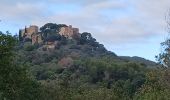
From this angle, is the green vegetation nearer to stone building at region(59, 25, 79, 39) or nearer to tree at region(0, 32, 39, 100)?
tree at region(0, 32, 39, 100)

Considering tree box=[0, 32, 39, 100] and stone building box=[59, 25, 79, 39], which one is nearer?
A: tree box=[0, 32, 39, 100]

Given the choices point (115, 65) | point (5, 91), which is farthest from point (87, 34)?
point (5, 91)

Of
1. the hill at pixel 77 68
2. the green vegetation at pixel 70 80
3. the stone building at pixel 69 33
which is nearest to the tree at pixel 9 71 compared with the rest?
the green vegetation at pixel 70 80

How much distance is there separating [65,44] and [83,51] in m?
13.8

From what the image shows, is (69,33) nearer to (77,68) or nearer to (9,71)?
(77,68)

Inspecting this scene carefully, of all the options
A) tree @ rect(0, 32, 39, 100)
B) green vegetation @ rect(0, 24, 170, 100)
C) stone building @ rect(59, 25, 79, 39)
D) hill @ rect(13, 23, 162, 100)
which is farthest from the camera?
stone building @ rect(59, 25, 79, 39)

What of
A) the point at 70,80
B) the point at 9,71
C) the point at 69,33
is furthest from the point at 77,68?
the point at 69,33

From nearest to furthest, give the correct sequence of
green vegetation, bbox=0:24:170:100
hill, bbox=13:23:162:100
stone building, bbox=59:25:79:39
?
1. green vegetation, bbox=0:24:170:100
2. hill, bbox=13:23:162:100
3. stone building, bbox=59:25:79:39

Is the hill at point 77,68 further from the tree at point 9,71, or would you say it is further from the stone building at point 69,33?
the tree at point 9,71

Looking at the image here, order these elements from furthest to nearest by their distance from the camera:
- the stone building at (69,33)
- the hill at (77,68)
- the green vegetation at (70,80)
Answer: the stone building at (69,33), the hill at (77,68), the green vegetation at (70,80)

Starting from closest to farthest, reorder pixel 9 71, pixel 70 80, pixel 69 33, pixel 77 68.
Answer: pixel 9 71 → pixel 70 80 → pixel 77 68 → pixel 69 33

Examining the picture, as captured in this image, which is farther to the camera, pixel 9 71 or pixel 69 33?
pixel 69 33

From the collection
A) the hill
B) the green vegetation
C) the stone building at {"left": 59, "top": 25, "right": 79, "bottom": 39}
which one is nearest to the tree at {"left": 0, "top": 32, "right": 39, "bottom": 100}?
the green vegetation

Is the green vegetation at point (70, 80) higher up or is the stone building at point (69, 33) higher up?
the stone building at point (69, 33)
